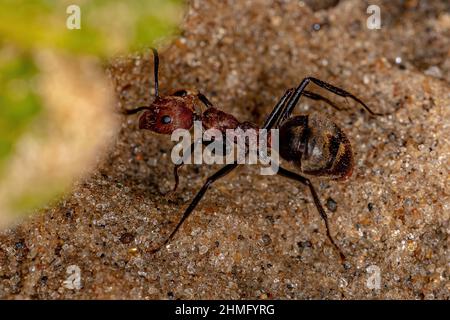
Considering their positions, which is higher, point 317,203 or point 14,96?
point 14,96

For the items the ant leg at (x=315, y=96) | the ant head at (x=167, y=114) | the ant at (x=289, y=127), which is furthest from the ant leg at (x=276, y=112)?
the ant head at (x=167, y=114)

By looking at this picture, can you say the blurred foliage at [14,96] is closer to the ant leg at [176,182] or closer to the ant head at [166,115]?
the ant head at [166,115]

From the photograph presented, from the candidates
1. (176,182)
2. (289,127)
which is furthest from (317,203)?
(176,182)

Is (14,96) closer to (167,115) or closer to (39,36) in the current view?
(39,36)

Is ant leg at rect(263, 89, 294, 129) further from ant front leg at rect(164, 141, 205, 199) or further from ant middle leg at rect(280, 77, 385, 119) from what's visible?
ant front leg at rect(164, 141, 205, 199)

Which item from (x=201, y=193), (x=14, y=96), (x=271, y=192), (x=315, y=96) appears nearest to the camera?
(x=201, y=193)

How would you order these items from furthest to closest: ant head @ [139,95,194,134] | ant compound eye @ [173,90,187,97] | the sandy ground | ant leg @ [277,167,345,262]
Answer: ant compound eye @ [173,90,187,97] → ant head @ [139,95,194,134] → ant leg @ [277,167,345,262] → the sandy ground

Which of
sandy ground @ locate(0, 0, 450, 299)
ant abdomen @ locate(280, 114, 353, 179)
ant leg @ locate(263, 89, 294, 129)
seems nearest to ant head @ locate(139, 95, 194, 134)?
sandy ground @ locate(0, 0, 450, 299)

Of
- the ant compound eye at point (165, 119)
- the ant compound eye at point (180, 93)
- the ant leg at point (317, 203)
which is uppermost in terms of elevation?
the ant compound eye at point (180, 93)
